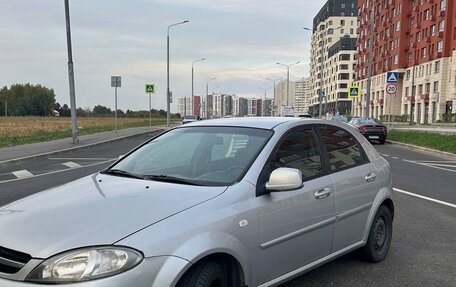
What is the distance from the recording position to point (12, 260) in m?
2.54

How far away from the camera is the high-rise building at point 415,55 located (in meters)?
63.8

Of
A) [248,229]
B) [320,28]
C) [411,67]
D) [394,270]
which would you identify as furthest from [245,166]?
[320,28]

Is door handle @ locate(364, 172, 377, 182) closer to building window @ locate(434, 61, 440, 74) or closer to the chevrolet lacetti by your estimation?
the chevrolet lacetti

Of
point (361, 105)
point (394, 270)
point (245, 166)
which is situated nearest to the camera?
point (245, 166)

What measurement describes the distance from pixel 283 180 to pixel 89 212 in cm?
137

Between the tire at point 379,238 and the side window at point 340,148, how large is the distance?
68 centimetres

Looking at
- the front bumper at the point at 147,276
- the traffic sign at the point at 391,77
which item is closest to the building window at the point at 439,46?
the traffic sign at the point at 391,77

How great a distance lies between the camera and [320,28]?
149m

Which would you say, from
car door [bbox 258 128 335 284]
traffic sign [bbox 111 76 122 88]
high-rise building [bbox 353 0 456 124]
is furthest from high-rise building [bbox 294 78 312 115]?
car door [bbox 258 128 335 284]

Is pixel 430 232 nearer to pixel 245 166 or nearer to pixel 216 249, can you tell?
pixel 245 166

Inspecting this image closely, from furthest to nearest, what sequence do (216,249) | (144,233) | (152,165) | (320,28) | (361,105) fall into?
(320,28) → (361,105) → (152,165) → (216,249) → (144,233)

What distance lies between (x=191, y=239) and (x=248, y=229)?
0.56 metres

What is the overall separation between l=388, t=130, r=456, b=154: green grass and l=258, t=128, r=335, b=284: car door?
55.0 feet

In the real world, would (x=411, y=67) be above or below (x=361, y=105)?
above
